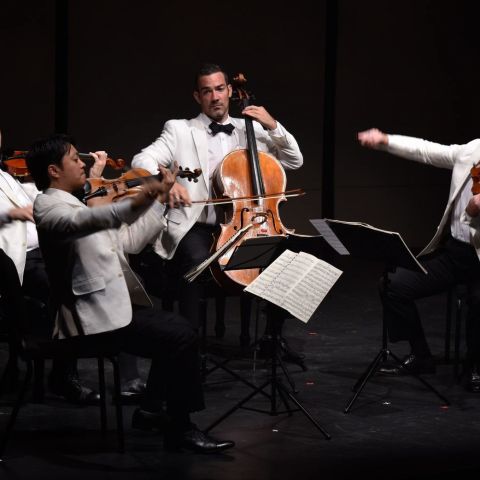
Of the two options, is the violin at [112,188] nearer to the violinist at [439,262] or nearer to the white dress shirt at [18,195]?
the white dress shirt at [18,195]

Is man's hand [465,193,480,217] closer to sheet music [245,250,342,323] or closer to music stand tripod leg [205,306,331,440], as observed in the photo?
sheet music [245,250,342,323]

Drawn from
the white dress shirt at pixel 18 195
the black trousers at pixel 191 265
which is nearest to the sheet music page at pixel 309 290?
the black trousers at pixel 191 265

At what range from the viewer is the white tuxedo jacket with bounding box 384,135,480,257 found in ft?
15.0

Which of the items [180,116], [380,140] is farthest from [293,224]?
[380,140]

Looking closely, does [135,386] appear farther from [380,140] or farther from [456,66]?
[456,66]

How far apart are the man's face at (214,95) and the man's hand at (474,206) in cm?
135

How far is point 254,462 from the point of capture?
341 cm

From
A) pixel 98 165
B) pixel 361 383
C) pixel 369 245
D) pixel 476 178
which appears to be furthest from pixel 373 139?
pixel 98 165

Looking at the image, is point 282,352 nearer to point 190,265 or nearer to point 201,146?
point 190,265

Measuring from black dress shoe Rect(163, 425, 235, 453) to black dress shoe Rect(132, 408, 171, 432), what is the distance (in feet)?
0.65

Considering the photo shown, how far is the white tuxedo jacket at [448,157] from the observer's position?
4.59 m

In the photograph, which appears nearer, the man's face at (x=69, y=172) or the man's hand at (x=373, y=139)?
the man's face at (x=69, y=172)

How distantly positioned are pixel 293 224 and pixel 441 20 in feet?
7.26

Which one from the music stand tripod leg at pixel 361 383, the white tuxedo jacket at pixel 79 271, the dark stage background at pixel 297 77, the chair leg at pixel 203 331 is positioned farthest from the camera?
the dark stage background at pixel 297 77
